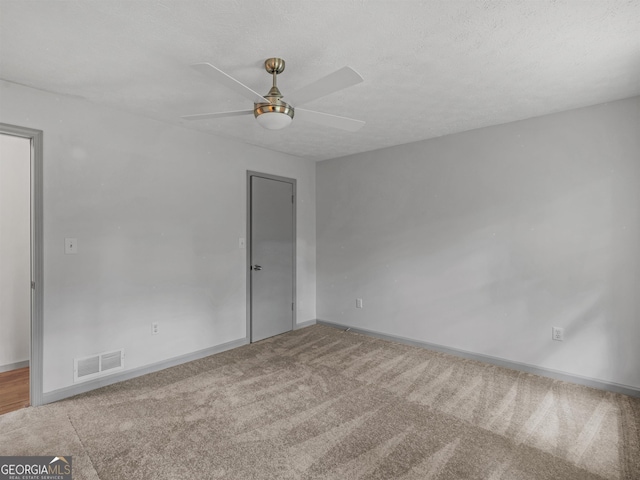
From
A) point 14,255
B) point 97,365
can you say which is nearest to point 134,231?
point 97,365

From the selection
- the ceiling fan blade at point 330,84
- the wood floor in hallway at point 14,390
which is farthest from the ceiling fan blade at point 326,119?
the wood floor in hallway at point 14,390

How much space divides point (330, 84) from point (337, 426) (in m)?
2.16

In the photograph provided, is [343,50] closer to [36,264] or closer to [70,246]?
[70,246]

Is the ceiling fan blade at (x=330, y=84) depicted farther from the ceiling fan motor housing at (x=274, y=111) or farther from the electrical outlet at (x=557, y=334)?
the electrical outlet at (x=557, y=334)

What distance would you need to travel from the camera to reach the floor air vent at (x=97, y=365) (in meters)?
2.72

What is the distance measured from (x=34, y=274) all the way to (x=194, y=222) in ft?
4.48

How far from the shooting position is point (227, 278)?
3.81 metres

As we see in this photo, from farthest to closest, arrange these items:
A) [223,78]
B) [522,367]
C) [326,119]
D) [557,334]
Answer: [522,367]
[557,334]
[326,119]
[223,78]

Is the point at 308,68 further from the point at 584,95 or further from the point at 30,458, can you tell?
the point at 30,458

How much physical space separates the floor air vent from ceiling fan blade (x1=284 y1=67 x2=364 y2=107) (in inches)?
105

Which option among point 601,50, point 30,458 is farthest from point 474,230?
point 30,458

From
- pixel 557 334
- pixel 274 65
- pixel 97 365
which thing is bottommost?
pixel 97 365

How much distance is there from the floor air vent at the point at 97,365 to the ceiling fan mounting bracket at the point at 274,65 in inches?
105

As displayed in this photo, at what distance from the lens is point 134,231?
3.05 metres
